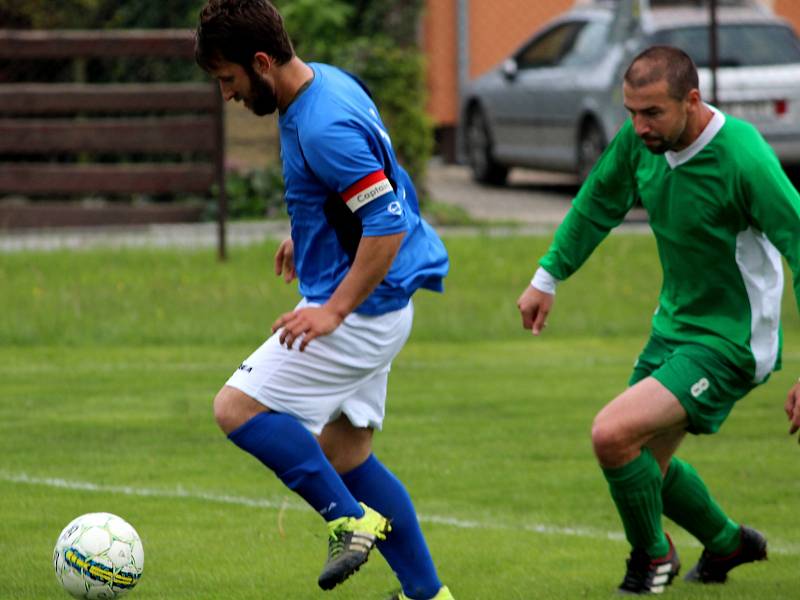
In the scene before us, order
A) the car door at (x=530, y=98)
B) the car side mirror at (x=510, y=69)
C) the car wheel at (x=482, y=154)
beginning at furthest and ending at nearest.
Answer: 1. the car wheel at (x=482, y=154)
2. the car side mirror at (x=510, y=69)
3. the car door at (x=530, y=98)

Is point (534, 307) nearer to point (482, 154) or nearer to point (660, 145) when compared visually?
point (660, 145)

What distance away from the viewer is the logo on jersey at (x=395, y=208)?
16.2ft

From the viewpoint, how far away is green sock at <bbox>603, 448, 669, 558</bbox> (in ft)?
18.3

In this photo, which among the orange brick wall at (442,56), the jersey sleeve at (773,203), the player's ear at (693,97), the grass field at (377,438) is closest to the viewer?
the jersey sleeve at (773,203)

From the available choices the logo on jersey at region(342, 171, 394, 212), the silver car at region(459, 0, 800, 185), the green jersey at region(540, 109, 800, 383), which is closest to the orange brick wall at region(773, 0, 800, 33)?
the silver car at region(459, 0, 800, 185)

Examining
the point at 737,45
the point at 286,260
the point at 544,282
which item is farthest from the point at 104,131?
the point at 286,260

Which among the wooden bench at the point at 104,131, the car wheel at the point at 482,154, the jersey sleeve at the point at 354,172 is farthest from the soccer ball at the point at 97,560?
the car wheel at the point at 482,154

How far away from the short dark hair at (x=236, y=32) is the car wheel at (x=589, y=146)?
468 inches

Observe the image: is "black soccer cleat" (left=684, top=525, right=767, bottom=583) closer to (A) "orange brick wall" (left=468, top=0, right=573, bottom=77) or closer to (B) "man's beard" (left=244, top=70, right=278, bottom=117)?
(B) "man's beard" (left=244, top=70, right=278, bottom=117)

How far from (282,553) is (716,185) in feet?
6.84

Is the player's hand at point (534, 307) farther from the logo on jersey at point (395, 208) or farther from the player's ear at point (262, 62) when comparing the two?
the player's ear at point (262, 62)

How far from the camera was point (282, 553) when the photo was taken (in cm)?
642

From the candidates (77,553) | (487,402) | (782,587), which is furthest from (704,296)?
(487,402)

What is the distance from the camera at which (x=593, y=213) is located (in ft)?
19.3
